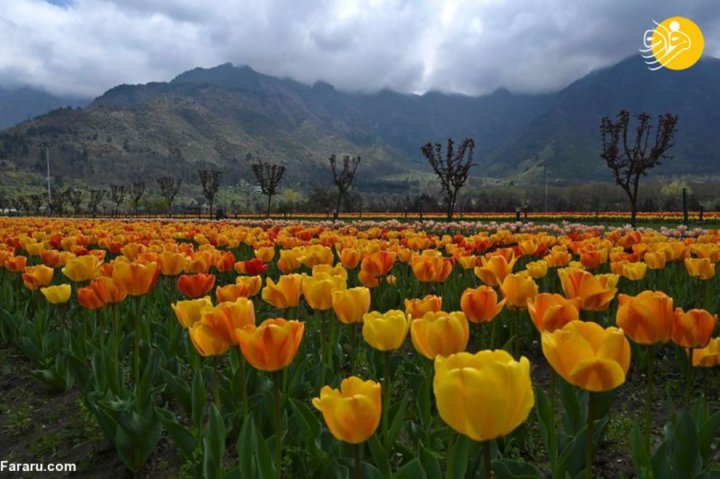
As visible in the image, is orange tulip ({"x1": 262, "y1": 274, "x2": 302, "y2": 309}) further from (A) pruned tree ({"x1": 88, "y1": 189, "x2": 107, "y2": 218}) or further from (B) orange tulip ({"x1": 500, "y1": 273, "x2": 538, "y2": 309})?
(A) pruned tree ({"x1": 88, "y1": 189, "x2": 107, "y2": 218})

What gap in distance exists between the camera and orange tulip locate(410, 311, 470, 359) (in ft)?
6.42

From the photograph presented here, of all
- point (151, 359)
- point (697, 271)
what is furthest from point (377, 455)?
point (697, 271)

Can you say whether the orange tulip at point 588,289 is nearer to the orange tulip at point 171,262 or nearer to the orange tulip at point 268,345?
the orange tulip at point 268,345

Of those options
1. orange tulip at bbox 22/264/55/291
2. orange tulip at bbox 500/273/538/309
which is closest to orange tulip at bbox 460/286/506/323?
orange tulip at bbox 500/273/538/309

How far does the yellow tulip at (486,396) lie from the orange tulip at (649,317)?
3.39 ft

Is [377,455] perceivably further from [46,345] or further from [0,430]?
[46,345]

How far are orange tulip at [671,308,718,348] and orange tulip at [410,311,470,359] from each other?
1.00 metres

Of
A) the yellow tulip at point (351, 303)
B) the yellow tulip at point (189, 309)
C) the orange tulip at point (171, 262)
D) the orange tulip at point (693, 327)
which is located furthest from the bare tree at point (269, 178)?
the orange tulip at point (693, 327)

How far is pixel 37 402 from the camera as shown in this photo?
3.99 meters

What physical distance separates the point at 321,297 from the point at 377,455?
1.02 metres

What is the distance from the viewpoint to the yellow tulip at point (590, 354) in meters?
1.54

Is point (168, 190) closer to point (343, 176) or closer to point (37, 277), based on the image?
point (343, 176)

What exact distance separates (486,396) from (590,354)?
1.63 feet

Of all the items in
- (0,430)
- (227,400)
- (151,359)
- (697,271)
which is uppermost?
(697,271)
